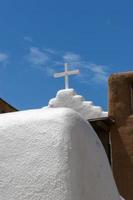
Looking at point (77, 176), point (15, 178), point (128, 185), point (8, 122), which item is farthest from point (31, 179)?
point (128, 185)

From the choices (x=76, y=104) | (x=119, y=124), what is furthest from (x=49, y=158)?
→ (x=76, y=104)

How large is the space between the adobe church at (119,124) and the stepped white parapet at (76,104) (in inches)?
13.3

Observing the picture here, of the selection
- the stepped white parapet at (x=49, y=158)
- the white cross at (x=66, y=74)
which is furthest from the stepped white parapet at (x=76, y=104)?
the stepped white parapet at (x=49, y=158)

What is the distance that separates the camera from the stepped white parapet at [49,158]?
2.99m

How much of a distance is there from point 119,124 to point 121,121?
0.35ft

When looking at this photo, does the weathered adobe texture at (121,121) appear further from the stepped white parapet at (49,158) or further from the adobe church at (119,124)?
the stepped white parapet at (49,158)

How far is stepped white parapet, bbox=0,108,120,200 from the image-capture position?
299 centimetres

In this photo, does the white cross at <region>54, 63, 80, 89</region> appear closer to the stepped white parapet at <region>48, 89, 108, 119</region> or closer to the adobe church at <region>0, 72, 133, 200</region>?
the stepped white parapet at <region>48, 89, 108, 119</region>

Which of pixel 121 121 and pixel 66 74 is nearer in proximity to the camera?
pixel 121 121

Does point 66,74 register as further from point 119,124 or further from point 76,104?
point 119,124

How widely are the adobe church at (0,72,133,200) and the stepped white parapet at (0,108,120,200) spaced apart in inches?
413

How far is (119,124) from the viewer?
14.1 metres

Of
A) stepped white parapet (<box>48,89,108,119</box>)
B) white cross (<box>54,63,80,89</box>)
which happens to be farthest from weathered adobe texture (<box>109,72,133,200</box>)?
white cross (<box>54,63,80,89</box>)

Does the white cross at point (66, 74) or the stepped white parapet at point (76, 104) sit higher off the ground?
the white cross at point (66, 74)
